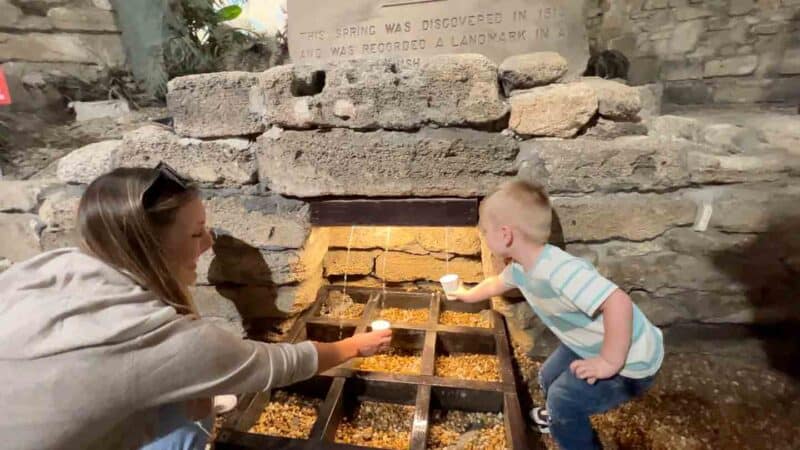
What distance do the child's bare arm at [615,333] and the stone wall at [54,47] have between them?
3.27 meters

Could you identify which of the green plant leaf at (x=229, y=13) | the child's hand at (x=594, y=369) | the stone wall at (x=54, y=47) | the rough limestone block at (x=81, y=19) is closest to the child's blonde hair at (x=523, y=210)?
the child's hand at (x=594, y=369)

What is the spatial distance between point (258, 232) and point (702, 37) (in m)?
4.62

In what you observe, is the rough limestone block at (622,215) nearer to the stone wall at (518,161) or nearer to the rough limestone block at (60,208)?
the stone wall at (518,161)

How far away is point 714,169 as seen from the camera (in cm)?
148

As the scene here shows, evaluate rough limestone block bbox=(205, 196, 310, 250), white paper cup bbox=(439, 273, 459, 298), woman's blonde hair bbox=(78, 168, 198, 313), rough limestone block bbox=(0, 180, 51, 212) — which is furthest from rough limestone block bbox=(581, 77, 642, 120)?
rough limestone block bbox=(0, 180, 51, 212)

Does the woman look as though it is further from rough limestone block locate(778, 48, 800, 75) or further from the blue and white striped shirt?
rough limestone block locate(778, 48, 800, 75)

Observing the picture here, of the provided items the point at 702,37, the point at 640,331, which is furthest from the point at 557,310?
the point at 702,37

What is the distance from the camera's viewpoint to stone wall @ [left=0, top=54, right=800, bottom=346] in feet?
4.89

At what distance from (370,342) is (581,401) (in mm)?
638

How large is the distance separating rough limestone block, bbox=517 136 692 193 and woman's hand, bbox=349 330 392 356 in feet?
2.44

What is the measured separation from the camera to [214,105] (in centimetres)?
164

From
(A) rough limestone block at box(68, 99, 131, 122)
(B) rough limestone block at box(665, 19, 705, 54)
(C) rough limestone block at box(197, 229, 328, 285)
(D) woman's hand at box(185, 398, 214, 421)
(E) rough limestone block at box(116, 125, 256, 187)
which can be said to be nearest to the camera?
(D) woman's hand at box(185, 398, 214, 421)

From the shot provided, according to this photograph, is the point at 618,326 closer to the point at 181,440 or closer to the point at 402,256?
the point at 181,440

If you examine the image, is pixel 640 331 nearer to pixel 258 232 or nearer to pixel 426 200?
pixel 426 200
